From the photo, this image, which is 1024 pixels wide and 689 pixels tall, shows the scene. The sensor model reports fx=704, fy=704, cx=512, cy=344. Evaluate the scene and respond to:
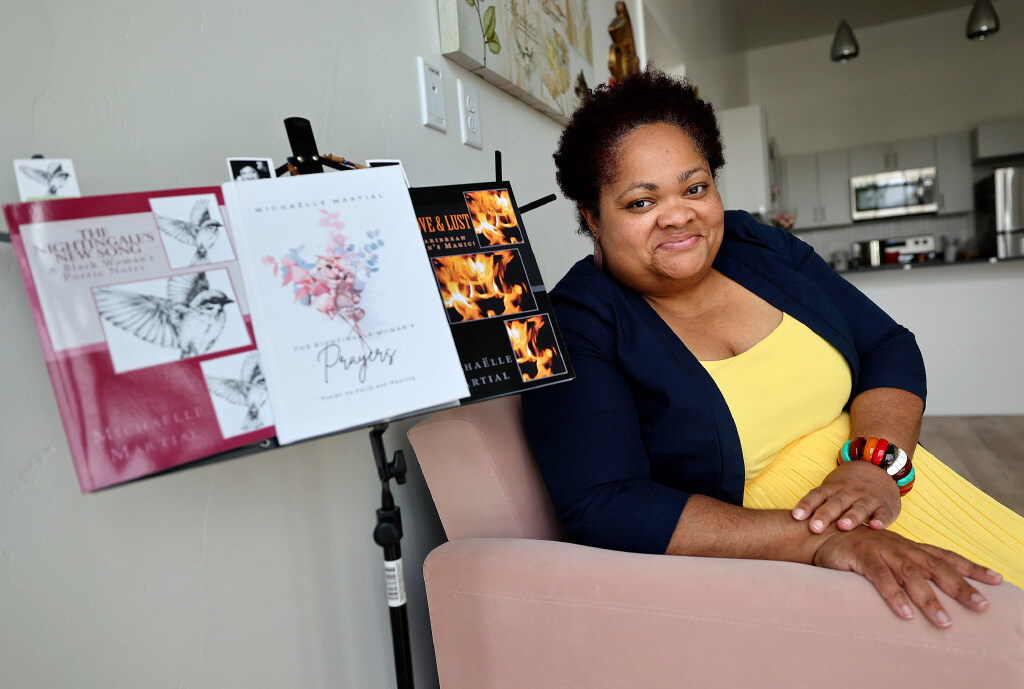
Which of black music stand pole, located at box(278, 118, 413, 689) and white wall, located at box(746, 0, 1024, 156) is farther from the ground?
white wall, located at box(746, 0, 1024, 156)

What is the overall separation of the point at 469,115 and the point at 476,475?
0.82 meters

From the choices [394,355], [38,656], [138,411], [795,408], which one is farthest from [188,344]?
[795,408]

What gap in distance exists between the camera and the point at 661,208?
1.16 meters

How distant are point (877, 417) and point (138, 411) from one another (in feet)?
3.65

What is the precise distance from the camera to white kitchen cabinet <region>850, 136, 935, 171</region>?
6547mm

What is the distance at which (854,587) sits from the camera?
739 mm

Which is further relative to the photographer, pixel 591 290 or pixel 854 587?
pixel 591 290

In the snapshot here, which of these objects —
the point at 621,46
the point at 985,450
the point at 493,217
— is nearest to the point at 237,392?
the point at 493,217

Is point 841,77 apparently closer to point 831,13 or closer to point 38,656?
point 831,13

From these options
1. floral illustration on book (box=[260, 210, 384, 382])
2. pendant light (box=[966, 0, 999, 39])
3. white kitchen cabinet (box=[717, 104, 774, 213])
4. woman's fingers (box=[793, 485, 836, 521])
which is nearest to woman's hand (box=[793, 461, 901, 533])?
woman's fingers (box=[793, 485, 836, 521])

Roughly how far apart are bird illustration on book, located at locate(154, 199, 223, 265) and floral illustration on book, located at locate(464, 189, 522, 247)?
0.29 metres

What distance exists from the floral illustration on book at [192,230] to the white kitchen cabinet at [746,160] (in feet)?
15.7

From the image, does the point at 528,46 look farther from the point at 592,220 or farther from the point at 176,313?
the point at 176,313

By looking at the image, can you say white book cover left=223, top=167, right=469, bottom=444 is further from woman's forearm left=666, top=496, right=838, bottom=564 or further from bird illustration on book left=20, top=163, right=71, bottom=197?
woman's forearm left=666, top=496, right=838, bottom=564
